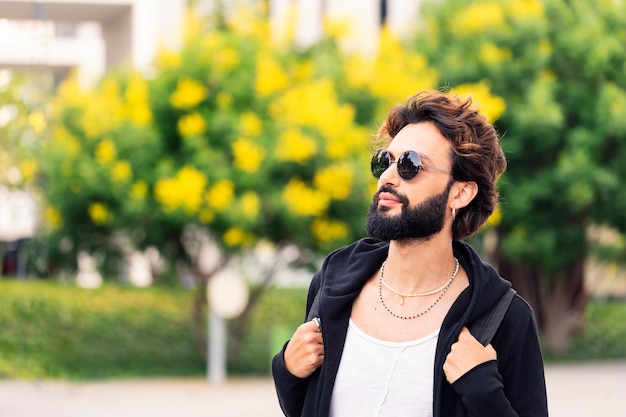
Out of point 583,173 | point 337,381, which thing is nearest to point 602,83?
point 583,173

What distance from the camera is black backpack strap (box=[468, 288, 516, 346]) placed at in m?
2.97

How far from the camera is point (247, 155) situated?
16.0 metres

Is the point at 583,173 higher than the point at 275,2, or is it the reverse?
the point at 275,2

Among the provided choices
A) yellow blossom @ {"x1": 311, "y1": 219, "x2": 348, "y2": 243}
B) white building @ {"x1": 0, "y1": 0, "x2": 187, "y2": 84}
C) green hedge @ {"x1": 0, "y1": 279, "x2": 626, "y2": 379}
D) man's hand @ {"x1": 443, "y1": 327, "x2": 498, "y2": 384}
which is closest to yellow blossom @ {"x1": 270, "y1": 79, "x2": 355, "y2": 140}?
yellow blossom @ {"x1": 311, "y1": 219, "x2": 348, "y2": 243}

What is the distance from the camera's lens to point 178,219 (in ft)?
52.6

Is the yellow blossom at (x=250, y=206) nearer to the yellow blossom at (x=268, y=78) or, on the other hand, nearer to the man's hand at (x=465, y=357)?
the yellow blossom at (x=268, y=78)

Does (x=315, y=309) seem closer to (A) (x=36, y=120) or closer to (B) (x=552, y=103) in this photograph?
(A) (x=36, y=120)

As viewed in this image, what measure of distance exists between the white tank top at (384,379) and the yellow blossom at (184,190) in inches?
506

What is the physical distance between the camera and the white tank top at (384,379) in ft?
9.76

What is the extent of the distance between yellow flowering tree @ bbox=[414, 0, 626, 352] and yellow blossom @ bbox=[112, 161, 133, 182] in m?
6.44

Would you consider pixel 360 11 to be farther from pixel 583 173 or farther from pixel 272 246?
pixel 272 246

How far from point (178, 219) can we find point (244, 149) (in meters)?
1.24

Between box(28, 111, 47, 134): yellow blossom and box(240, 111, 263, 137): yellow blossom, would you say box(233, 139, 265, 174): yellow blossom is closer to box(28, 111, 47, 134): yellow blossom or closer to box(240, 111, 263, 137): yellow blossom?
box(240, 111, 263, 137): yellow blossom

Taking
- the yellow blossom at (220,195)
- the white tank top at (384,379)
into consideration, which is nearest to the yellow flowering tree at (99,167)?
the yellow blossom at (220,195)
